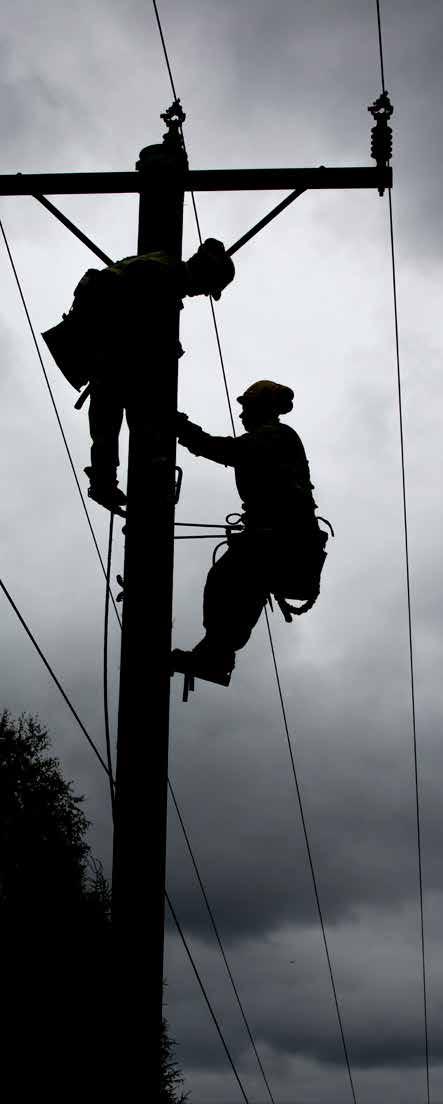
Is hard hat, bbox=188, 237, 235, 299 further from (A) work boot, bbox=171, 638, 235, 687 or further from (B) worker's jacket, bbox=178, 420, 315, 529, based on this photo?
(A) work boot, bbox=171, 638, 235, 687

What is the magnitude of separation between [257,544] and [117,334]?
4.00ft

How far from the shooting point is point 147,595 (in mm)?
5543

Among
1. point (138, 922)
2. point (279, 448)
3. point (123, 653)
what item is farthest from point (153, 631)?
point (279, 448)

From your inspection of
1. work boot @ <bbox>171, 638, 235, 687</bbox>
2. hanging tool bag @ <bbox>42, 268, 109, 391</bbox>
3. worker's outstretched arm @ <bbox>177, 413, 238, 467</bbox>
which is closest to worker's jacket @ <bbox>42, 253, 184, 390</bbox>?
hanging tool bag @ <bbox>42, 268, 109, 391</bbox>

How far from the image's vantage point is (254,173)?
6.95 m

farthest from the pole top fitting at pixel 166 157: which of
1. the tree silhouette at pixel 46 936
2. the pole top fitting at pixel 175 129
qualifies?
the tree silhouette at pixel 46 936

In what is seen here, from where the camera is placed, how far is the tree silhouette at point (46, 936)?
2547cm

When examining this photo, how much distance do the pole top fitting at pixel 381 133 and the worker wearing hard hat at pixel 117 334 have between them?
1592 millimetres

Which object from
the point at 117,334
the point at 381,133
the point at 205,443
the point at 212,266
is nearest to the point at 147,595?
the point at 205,443

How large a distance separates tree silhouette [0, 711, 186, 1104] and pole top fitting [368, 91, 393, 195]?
64.4 ft

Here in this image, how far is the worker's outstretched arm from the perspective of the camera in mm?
6449

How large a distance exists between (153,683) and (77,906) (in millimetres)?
24706

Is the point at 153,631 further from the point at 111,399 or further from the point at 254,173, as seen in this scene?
the point at 254,173

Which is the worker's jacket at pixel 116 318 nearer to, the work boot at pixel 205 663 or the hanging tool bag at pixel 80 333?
the hanging tool bag at pixel 80 333
